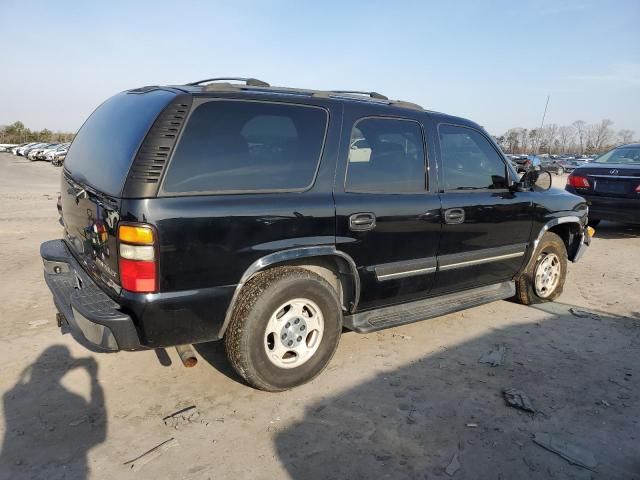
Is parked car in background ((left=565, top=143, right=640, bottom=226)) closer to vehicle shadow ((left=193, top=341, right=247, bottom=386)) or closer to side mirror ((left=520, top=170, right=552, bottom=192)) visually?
side mirror ((left=520, top=170, right=552, bottom=192))

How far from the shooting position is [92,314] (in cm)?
262

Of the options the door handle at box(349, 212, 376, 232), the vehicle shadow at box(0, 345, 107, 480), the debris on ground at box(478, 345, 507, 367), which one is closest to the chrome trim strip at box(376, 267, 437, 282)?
the door handle at box(349, 212, 376, 232)

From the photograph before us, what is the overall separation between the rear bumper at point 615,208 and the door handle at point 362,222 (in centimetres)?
654

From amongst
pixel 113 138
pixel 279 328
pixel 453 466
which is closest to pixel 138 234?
pixel 113 138

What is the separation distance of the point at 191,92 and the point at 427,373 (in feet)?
8.24

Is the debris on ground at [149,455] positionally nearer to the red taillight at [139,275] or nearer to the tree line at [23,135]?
the red taillight at [139,275]

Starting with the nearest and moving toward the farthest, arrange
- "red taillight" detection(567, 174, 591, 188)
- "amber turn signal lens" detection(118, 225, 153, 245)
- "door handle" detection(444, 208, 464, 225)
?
1. "amber turn signal lens" detection(118, 225, 153, 245)
2. "door handle" detection(444, 208, 464, 225)
3. "red taillight" detection(567, 174, 591, 188)

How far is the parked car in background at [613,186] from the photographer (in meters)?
7.79

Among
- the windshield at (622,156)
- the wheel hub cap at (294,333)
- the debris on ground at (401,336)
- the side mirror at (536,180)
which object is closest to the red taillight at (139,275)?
the wheel hub cap at (294,333)

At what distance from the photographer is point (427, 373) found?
11.3 feet

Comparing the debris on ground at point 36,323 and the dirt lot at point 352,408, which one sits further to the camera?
the debris on ground at point 36,323

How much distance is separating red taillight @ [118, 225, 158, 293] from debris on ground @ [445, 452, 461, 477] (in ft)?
5.98

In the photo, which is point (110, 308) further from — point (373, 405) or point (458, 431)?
point (458, 431)

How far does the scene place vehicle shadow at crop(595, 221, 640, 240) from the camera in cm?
886
